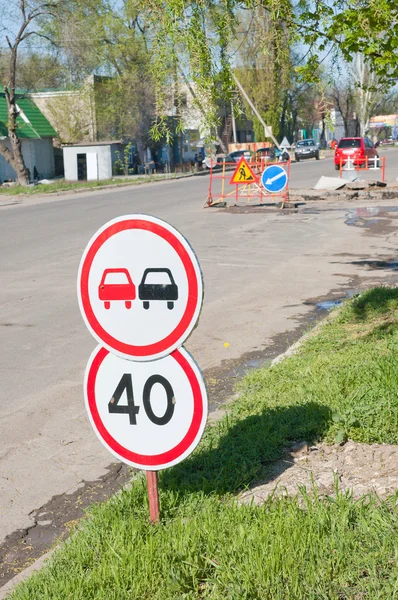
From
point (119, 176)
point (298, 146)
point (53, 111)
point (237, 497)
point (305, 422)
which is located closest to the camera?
point (237, 497)

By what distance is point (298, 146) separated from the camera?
228ft

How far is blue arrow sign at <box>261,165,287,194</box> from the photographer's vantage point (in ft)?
73.0

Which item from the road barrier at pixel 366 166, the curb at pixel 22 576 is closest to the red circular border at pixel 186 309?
the curb at pixel 22 576

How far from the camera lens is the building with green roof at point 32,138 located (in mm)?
47688

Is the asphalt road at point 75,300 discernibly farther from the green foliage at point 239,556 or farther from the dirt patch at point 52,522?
the green foliage at point 239,556

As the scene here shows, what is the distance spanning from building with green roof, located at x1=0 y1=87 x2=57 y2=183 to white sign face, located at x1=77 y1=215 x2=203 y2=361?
44604 millimetres

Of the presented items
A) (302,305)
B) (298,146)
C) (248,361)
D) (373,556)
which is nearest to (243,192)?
(302,305)

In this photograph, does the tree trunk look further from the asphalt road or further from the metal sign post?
the metal sign post

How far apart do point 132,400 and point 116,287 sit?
1.64 feet

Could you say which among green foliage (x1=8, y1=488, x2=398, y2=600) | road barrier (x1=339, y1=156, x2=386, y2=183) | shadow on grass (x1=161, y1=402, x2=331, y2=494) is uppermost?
road barrier (x1=339, y1=156, x2=386, y2=183)

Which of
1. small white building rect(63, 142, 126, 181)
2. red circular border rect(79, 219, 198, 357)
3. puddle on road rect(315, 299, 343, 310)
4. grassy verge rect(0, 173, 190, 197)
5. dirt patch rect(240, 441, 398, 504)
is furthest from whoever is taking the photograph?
small white building rect(63, 142, 126, 181)

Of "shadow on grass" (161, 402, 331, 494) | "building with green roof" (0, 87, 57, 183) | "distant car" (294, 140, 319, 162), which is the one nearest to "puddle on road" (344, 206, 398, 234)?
"shadow on grass" (161, 402, 331, 494)

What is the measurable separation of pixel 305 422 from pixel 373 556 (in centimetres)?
195

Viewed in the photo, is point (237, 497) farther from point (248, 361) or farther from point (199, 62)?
point (199, 62)
